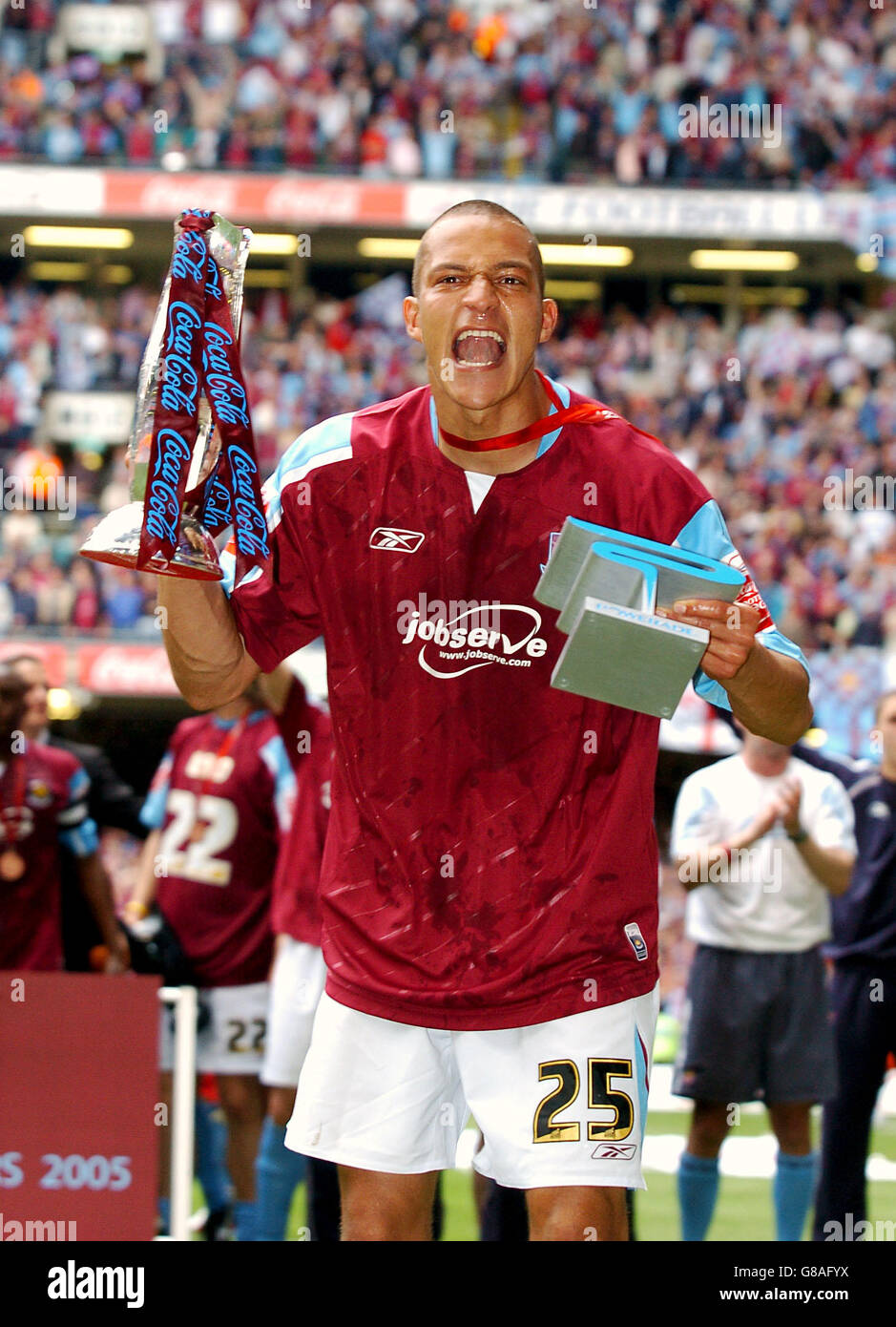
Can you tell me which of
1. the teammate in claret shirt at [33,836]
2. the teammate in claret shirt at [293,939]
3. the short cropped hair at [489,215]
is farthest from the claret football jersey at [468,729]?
the teammate in claret shirt at [33,836]

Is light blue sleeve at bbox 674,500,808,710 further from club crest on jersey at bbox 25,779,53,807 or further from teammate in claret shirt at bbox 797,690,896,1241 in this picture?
club crest on jersey at bbox 25,779,53,807

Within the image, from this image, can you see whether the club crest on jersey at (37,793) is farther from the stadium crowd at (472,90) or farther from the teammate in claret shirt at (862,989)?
the stadium crowd at (472,90)

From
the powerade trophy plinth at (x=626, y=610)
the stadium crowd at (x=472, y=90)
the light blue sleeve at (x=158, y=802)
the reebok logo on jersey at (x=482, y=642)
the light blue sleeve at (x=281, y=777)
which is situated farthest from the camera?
the stadium crowd at (x=472, y=90)

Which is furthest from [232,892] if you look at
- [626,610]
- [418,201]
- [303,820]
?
[418,201]

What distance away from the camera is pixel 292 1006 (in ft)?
18.0

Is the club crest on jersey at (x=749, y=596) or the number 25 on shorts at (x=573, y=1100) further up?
the club crest on jersey at (x=749, y=596)

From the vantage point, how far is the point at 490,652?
2836 mm

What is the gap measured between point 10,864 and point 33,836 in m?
0.12

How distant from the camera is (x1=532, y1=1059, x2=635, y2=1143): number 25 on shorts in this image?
273 cm

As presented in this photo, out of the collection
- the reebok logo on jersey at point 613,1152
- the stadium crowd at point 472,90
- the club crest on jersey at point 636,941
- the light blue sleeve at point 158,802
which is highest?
the stadium crowd at point 472,90

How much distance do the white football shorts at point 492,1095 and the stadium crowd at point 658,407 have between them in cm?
1259

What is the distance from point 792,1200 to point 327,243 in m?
17.9

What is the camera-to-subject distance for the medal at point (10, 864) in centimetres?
546

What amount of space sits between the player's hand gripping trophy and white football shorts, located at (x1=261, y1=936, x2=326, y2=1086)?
9.17 feet
